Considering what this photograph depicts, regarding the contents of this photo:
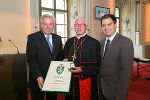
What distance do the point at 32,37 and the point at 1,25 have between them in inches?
85.1

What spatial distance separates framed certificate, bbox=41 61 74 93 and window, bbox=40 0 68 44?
379cm

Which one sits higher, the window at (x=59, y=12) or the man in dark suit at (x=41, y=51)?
the window at (x=59, y=12)

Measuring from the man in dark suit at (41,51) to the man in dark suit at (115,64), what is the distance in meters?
0.68

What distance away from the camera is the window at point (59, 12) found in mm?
5351

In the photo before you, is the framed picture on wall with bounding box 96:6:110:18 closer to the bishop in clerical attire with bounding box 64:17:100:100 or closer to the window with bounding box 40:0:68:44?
the window with bounding box 40:0:68:44

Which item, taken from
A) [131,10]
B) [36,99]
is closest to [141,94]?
[36,99]

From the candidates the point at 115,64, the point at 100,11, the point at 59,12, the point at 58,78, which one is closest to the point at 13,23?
the point at 59,12

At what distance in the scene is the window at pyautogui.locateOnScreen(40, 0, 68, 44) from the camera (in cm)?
535

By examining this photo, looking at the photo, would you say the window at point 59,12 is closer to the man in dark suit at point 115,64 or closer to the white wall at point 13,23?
the white wall at point 13,23

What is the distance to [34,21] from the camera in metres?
4.25

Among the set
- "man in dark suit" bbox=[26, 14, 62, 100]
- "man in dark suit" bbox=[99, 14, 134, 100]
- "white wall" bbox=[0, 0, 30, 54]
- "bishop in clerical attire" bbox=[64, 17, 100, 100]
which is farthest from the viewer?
"white wall" bbox=[0, 0, 30, 54]

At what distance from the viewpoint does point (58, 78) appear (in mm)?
1745

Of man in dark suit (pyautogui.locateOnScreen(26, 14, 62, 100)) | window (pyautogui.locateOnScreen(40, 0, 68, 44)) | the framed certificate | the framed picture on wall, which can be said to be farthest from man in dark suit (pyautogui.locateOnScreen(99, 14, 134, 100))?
the framed picture on wall

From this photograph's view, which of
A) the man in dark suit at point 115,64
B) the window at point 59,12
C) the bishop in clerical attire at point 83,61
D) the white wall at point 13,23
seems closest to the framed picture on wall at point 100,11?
the window at point 59,12
